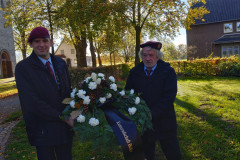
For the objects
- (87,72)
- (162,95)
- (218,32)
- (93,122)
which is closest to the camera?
(93,122)

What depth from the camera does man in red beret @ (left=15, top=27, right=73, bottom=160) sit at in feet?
7.07

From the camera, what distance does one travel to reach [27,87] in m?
2.16

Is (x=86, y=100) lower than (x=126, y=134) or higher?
higher

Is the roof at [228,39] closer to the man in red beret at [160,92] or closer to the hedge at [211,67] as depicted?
the hedge at [211,67]

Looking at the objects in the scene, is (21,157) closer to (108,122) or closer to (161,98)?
(108,122)

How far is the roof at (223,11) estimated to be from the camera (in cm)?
2658

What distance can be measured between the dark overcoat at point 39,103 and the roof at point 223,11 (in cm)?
2912

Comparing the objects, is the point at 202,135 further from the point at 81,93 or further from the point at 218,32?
the point at 218,32

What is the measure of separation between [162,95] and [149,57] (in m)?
0.54

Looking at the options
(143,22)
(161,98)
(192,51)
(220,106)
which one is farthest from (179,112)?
(192,51)

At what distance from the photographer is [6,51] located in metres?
25.0

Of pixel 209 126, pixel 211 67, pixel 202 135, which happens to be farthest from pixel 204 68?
pixel 202 135

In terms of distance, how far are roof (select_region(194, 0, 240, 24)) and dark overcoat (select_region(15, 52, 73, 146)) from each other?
2912 cm

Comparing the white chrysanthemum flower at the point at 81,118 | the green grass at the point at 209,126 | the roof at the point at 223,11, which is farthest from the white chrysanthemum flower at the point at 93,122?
the roof at the point at 223,11
